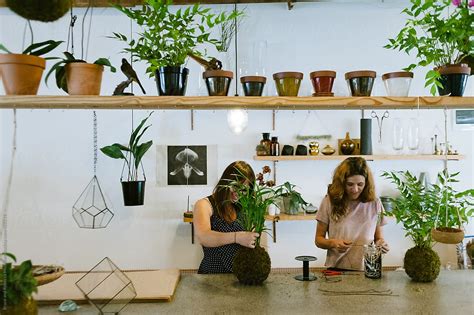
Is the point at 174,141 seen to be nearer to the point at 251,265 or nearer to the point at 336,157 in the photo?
the point at 336,157

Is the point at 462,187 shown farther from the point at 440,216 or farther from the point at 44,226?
the point at 44,226

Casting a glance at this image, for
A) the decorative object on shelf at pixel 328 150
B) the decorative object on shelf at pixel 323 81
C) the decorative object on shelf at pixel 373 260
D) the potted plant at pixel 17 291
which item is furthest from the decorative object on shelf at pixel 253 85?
the decorative object on shelf at pixel 328 150

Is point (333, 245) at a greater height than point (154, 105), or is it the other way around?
point (154, 105)

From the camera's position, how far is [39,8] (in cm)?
163

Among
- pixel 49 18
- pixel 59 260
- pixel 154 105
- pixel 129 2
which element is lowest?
pixel 59 260

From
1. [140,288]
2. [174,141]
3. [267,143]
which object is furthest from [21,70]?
[267,143]

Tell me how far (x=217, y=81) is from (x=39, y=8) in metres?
0.82

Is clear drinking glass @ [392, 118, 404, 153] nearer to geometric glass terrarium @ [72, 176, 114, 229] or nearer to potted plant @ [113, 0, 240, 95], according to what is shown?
potted plant @ [113, 0, 240, 95]

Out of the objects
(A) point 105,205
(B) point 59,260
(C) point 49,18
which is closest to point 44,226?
(B) point 59,260

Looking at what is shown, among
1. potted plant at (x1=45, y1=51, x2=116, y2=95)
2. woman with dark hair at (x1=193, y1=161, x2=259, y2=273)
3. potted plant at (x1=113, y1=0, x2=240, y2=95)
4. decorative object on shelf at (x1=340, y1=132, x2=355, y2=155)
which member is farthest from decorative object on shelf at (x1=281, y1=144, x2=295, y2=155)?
potted plant at (x1=45, y1=51, x2=116, y2=95)

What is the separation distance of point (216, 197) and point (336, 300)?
104 centimetres

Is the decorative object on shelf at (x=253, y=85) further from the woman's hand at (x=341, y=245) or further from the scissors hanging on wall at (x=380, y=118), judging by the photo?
the scissors hanging on wall at (x=380, y=118)

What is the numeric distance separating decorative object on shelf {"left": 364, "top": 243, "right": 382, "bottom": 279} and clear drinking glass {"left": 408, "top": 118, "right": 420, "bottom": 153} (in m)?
2.14

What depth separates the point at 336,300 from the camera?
1.98m
